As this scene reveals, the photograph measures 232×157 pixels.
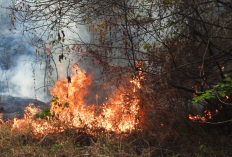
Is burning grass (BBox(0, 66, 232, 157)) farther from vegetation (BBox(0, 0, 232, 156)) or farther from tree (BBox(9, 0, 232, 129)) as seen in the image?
tree (BBox(9, 0, 232, 129))

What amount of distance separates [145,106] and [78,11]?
10.5 feet

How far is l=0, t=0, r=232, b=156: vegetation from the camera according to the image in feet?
21.8

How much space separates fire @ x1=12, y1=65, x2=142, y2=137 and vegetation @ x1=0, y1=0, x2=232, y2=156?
32 cm

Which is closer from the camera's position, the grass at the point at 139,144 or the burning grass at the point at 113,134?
the grass at the point at 139,144

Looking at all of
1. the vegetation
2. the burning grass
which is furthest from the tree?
the burning grass

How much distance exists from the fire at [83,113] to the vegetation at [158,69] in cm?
32

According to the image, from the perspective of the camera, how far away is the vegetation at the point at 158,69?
6645 millimetres

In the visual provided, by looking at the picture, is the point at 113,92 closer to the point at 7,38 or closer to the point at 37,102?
the point at 37,102

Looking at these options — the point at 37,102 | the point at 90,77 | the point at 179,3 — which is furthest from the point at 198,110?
the point at 37,102

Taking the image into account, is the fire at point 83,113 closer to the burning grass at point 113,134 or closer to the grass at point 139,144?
the burning grass at point 113,134

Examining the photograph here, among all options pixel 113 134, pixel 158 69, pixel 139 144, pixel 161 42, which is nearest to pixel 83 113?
pixel 113 134

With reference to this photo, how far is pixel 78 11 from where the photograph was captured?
6.30 m

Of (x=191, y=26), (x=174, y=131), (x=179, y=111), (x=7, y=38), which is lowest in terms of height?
(x=174, y=131)

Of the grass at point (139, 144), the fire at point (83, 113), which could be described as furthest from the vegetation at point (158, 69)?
the fire at point (83, 113)
